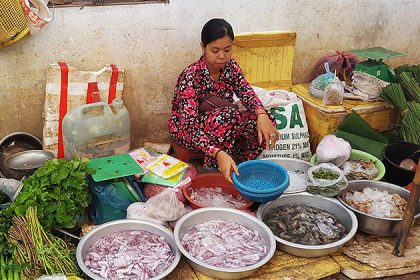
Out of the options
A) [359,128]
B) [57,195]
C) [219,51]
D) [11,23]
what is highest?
[11,23]

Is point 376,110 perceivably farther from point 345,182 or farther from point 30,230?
point 30,230

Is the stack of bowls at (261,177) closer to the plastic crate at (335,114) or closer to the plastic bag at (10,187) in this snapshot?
the plastic crate at (335,114)

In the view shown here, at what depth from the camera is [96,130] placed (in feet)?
13.4

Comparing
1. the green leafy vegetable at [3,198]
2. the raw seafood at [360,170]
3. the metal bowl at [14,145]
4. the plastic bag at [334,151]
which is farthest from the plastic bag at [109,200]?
the raw seafood at [360,170]

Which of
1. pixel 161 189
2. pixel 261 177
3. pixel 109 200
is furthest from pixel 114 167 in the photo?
pixel 261 177

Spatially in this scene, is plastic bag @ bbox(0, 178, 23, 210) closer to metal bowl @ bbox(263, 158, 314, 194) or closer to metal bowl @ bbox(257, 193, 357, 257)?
metal bowl @ bbox(257, 193, 357, 257)

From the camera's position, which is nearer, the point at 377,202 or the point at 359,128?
the point at 377,202

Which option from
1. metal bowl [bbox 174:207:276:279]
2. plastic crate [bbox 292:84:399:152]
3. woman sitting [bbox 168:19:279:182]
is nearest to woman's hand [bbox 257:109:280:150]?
woman sitting [bbox 168:19:279:182]

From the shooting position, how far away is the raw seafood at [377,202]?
364cm

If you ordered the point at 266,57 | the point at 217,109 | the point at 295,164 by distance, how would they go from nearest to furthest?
the point at 217,109, the point at 295,164, the point at 266,57

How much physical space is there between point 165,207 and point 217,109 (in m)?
0.99

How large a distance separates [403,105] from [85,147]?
9.95 ft

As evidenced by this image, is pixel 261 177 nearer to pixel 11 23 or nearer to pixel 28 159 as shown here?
pixel 28 159

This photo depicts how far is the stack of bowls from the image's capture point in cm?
352
